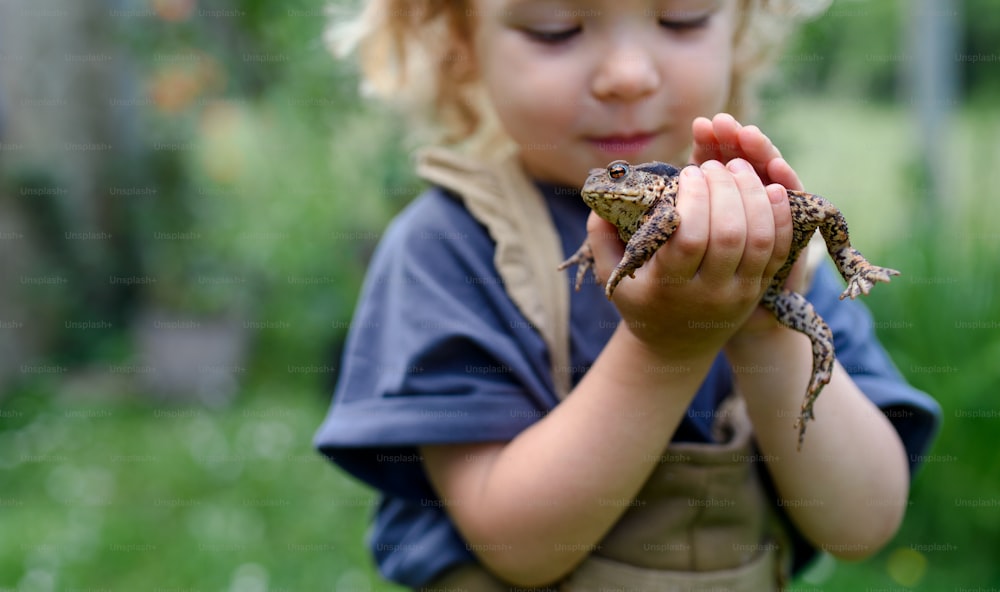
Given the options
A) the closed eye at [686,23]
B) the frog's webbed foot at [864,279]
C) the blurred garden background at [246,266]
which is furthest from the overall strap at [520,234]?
the blurred garden background at [246,266]

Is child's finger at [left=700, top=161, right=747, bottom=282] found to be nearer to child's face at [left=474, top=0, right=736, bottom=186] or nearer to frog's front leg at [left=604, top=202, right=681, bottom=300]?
frog's front leg at [left=604, top=202, right=681, bottom=300]

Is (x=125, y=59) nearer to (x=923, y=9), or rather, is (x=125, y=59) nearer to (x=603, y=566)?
(x=923, y=9)

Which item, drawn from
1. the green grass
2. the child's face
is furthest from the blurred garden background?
the child's face

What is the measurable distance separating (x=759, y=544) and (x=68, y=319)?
6519 millimetres

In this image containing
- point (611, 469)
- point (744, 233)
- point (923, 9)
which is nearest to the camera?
point (744, 233)

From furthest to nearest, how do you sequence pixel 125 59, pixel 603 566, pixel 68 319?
pixel 125 59
pixel 68 319
pixel 603 566

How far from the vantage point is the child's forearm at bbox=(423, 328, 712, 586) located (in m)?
1.64

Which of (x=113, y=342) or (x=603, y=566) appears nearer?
(x=603, y=566)

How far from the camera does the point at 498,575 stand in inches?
75.7

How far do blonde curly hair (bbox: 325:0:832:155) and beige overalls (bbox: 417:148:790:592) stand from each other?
1.85 ft

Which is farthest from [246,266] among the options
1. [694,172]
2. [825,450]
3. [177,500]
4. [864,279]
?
[864,279]

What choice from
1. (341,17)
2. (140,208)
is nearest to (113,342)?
(140,208)

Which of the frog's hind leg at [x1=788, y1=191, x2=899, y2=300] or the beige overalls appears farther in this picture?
the beige overalls

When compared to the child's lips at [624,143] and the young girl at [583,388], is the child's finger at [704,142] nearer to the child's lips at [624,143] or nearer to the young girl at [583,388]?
the young girl at [583,388]
